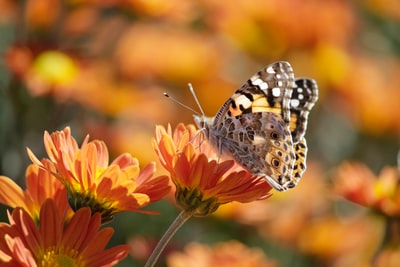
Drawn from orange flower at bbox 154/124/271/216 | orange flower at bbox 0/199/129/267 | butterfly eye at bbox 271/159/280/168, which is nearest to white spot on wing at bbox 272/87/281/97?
butterfly eye at bbox 271/159/280/168

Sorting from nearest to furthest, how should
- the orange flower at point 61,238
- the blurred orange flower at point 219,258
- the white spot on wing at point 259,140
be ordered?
the orange flower at point 61,238 < the white spot on wing at point 259,140 < the blurred orange flower at point 219,258

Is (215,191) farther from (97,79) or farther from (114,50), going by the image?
(114,50)

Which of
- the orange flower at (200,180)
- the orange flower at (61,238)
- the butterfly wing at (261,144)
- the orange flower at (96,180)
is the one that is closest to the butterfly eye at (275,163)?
the butterfly wing at (261,144)

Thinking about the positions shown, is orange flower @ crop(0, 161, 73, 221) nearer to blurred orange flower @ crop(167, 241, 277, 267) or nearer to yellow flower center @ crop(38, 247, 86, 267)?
yellow flower center @ crop(38, 247, 86, 267)

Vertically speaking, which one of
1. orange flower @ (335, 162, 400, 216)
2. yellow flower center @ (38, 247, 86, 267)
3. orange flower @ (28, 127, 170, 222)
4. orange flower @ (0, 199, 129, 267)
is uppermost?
orange flower @ (28, 127, 170, 222)

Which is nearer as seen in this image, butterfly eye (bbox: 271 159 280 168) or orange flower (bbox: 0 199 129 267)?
orange flower (bbox: 0 199 129 267)

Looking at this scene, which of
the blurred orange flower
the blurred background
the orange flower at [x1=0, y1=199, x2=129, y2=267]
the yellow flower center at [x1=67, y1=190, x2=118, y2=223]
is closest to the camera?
the orange flower at [x1=0, y1=199, x2=129, y2=267]

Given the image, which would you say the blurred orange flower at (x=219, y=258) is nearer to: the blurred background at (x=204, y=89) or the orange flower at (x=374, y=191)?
the blurred background at (x=204, y=89)
